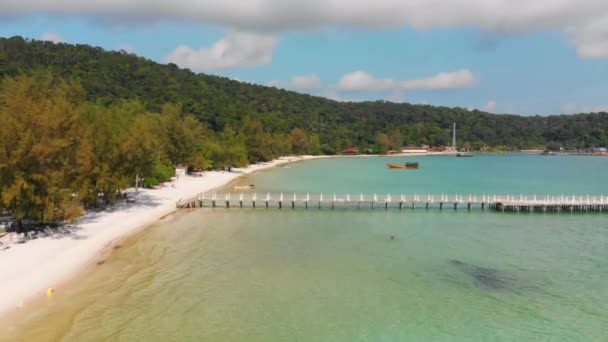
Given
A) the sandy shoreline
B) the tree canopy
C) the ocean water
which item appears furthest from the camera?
the tree canopy

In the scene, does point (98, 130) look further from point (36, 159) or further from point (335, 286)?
point (335, 286)

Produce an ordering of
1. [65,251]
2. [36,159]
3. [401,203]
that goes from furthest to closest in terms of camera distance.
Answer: [401,203] < [36,159] < [65,251]

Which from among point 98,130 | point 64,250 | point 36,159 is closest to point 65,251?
point 64,250

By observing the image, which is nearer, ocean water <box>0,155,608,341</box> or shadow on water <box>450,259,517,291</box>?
ocean water <box>0,155,608,341</box>

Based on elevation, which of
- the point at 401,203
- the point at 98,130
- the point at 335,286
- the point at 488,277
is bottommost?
the point at 488,277

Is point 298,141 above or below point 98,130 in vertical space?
above

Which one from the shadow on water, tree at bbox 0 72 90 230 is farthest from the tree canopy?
the shadow on water

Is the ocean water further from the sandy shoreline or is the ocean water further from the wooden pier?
the wooden pier

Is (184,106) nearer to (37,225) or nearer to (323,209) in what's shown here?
(323,209)
